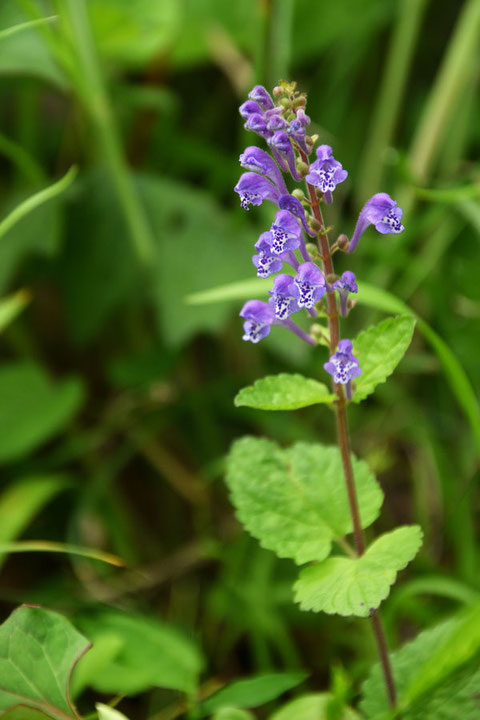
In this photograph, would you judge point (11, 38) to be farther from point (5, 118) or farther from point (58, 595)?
point (58, 595)

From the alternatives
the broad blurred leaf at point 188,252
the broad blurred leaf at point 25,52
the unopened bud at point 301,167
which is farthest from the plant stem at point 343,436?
the broad blurred leaf at point 25,52

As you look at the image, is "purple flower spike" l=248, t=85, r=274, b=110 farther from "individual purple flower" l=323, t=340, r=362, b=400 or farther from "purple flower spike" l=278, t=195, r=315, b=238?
"individual purple flower" l=323, t=340, r=362, b=400

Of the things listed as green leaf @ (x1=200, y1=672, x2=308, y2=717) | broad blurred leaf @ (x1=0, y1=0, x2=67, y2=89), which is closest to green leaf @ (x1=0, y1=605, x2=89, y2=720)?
green leaf @ (x1=200, y1=672, x2=308, y2=717)

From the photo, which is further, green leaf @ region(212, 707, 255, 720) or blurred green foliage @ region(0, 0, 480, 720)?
blurred green foliage @ region(0, 0, 480, 720)

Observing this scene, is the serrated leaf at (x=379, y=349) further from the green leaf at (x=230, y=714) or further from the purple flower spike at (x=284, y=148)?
the green leaf at (x=230, y=714)

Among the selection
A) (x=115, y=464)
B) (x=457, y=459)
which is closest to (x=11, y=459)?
(x=115, y=464)

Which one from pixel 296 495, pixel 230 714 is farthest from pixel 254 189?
pixel 230 714
